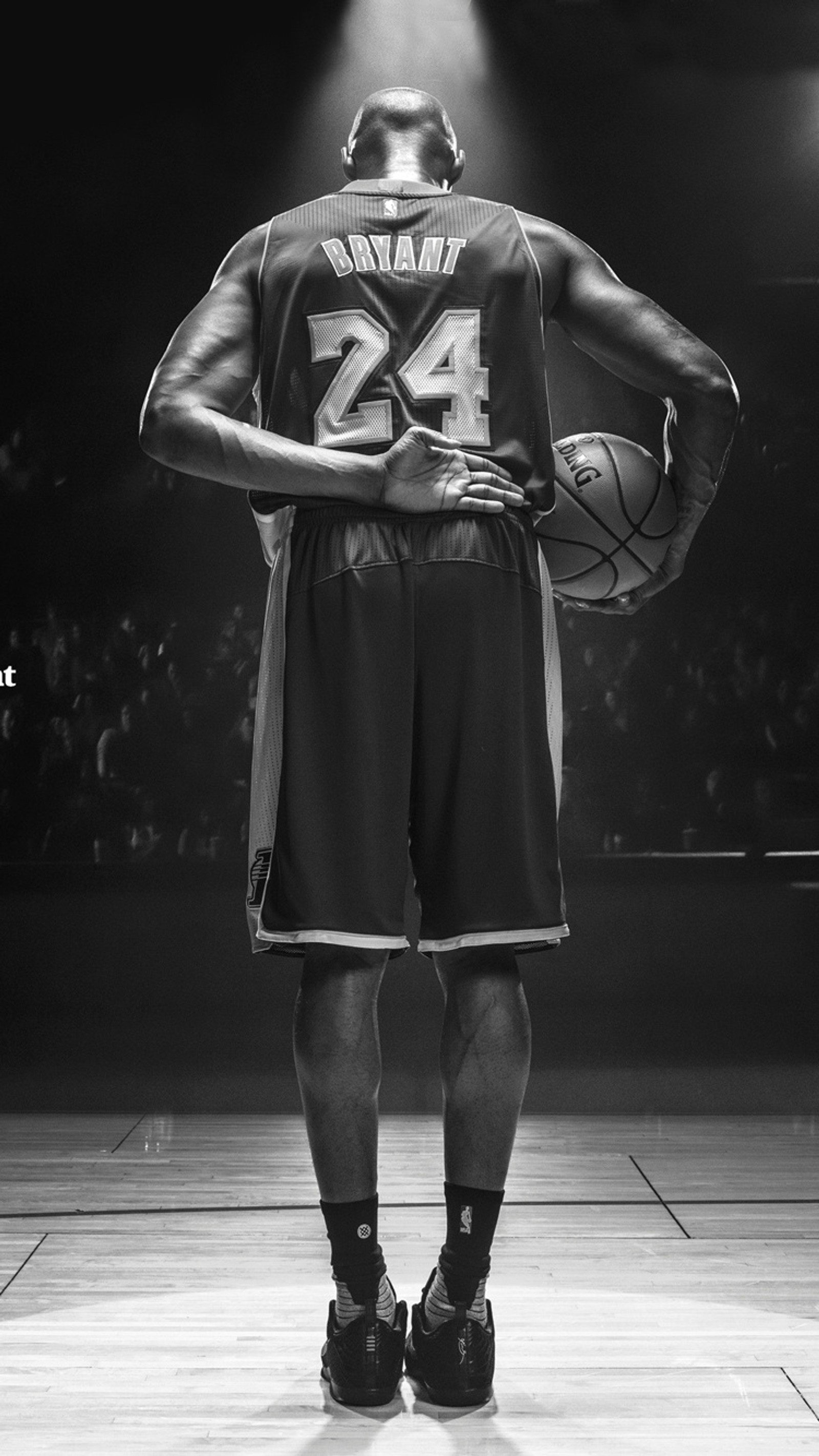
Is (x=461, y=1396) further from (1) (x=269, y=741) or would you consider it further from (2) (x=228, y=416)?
(2) (x=228, y=416)

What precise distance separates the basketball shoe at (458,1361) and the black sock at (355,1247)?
86 millimetres

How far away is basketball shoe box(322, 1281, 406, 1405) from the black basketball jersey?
35.4 inches

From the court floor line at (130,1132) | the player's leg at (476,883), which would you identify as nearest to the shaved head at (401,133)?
the player's leg at (476,883)

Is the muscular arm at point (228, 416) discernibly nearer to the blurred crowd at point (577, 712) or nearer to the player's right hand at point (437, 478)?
the player's right hand at point (437, 478)

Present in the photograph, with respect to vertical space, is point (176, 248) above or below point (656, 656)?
above

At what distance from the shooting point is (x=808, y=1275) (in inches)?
72.8

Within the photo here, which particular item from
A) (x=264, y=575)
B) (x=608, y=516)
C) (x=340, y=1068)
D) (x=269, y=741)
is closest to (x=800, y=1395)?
(x=340, y=1068)

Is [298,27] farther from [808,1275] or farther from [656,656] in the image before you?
[808,1275]

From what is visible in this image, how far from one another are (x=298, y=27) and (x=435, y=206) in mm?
1894

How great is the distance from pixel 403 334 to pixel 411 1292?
120 cm

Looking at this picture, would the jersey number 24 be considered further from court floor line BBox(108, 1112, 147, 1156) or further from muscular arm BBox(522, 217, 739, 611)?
court floor line BBox(108, 1112, 147, 1156)

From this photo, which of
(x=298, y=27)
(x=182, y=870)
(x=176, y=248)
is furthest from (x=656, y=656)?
(x=298, y=27)

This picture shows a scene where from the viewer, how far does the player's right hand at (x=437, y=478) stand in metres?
1.45

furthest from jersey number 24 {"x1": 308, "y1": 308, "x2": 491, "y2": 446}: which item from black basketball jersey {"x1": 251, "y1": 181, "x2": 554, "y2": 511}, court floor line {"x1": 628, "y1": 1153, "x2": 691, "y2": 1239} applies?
court floor line {"x1": 628, "y1": 1153, "x2": 691, "y2": 1239}
